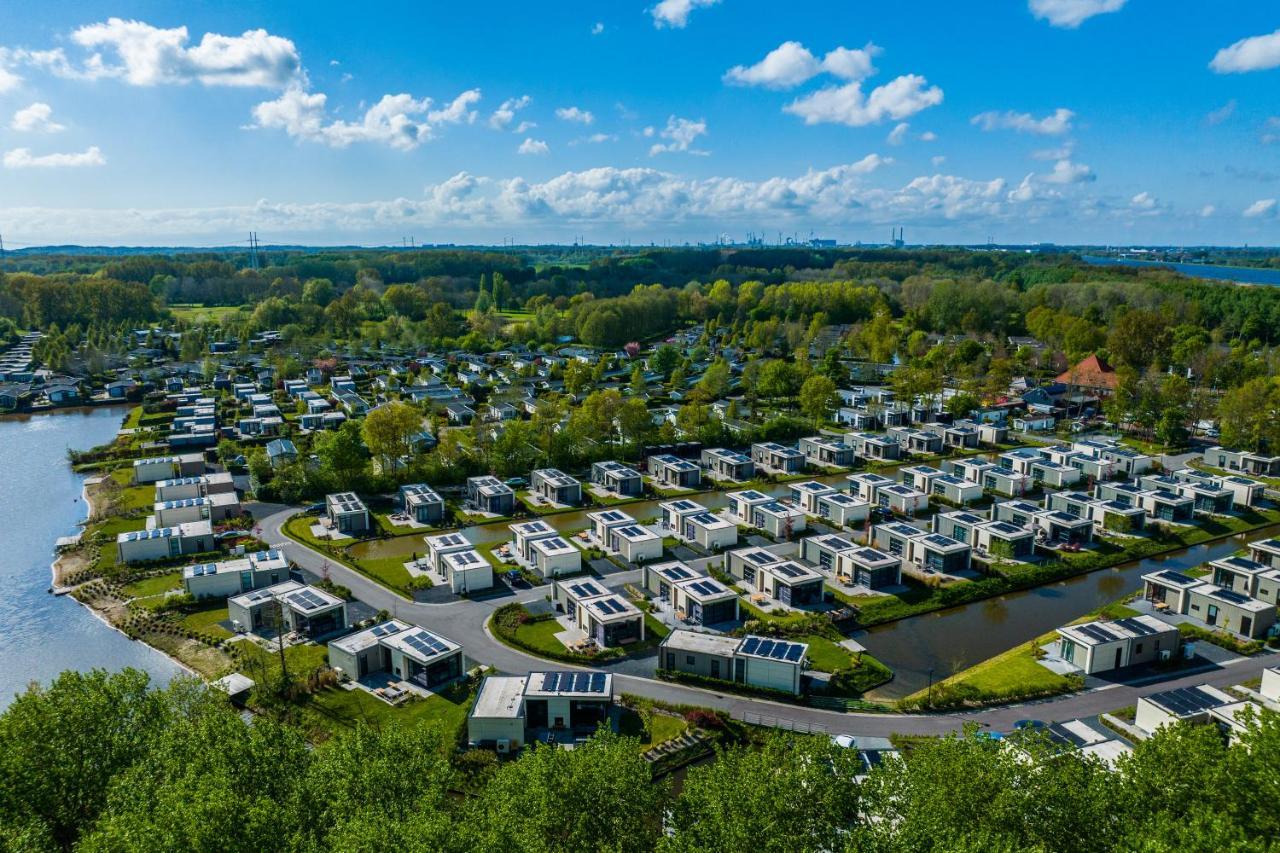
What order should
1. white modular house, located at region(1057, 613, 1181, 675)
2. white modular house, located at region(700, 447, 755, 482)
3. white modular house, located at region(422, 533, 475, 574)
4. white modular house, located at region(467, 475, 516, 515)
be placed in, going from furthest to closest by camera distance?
white modular house, located at region(700, 447, 755, 482) → white modular house, located at region(467, 475, 516, 515) → white modular house, located at region(422, 533, 475, 574) → white modular house, located at region(1057, 613, 1181, 675)

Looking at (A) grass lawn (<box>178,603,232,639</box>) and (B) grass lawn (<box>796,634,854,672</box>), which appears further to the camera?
(A) grass lawn (<box>178,603,232,639</box>)

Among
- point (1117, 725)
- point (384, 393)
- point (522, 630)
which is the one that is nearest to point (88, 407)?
point (384, 393)

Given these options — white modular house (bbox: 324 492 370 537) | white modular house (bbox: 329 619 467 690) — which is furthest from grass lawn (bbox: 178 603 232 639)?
white modular house (bbox: 324 492 370 537)

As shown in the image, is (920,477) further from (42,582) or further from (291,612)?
(42,582)

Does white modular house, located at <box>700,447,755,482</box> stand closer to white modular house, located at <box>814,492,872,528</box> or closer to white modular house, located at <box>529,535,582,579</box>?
white modular house, located at <box>814,492,872,528</box>

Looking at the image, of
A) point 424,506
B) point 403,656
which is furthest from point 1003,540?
point 424,506

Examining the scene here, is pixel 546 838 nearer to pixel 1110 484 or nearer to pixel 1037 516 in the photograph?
pixel 1037 516
